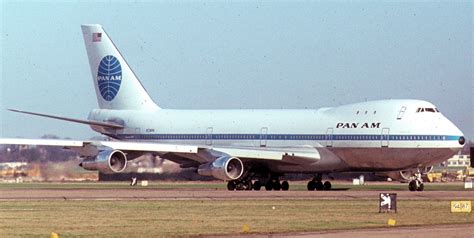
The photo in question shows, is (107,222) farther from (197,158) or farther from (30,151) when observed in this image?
(30,151)

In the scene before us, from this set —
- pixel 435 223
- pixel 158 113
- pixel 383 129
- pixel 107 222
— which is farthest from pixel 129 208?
pixel 158 113

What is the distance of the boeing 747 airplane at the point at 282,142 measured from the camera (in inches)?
2464

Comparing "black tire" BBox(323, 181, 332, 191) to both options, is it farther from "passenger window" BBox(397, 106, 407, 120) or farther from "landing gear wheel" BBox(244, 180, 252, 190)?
"passenger window" BBox(397, 106, 407, 120)

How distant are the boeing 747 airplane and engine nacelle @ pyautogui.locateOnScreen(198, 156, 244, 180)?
0.18 feet

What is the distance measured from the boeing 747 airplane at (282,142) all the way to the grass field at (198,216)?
14.4 metres

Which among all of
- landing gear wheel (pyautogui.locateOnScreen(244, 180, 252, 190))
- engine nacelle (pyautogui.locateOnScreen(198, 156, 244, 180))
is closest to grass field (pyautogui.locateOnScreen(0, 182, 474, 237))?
engine nacelle (pyautogui.locateOnScreen(198, 156, 244, 180))

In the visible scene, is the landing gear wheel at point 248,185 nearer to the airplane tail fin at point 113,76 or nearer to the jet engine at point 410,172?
the jet engine at point 410,172

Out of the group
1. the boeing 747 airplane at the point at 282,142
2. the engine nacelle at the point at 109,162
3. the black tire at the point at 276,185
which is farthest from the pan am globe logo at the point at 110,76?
the engine nacelle at the point at 109,162

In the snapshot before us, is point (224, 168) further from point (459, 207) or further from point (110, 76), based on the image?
point (459, 207)

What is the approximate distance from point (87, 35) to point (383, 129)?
23.2 metres

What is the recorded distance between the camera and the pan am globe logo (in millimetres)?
76312

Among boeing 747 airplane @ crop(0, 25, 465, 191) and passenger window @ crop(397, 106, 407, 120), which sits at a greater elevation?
passenger window @ crop(397, 106, 407, 120)

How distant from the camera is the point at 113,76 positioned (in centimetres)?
7662

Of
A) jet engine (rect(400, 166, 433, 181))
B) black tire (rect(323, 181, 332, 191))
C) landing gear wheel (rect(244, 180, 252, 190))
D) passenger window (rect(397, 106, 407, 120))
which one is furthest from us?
black tire (rect(323, 181, 332, 191))
